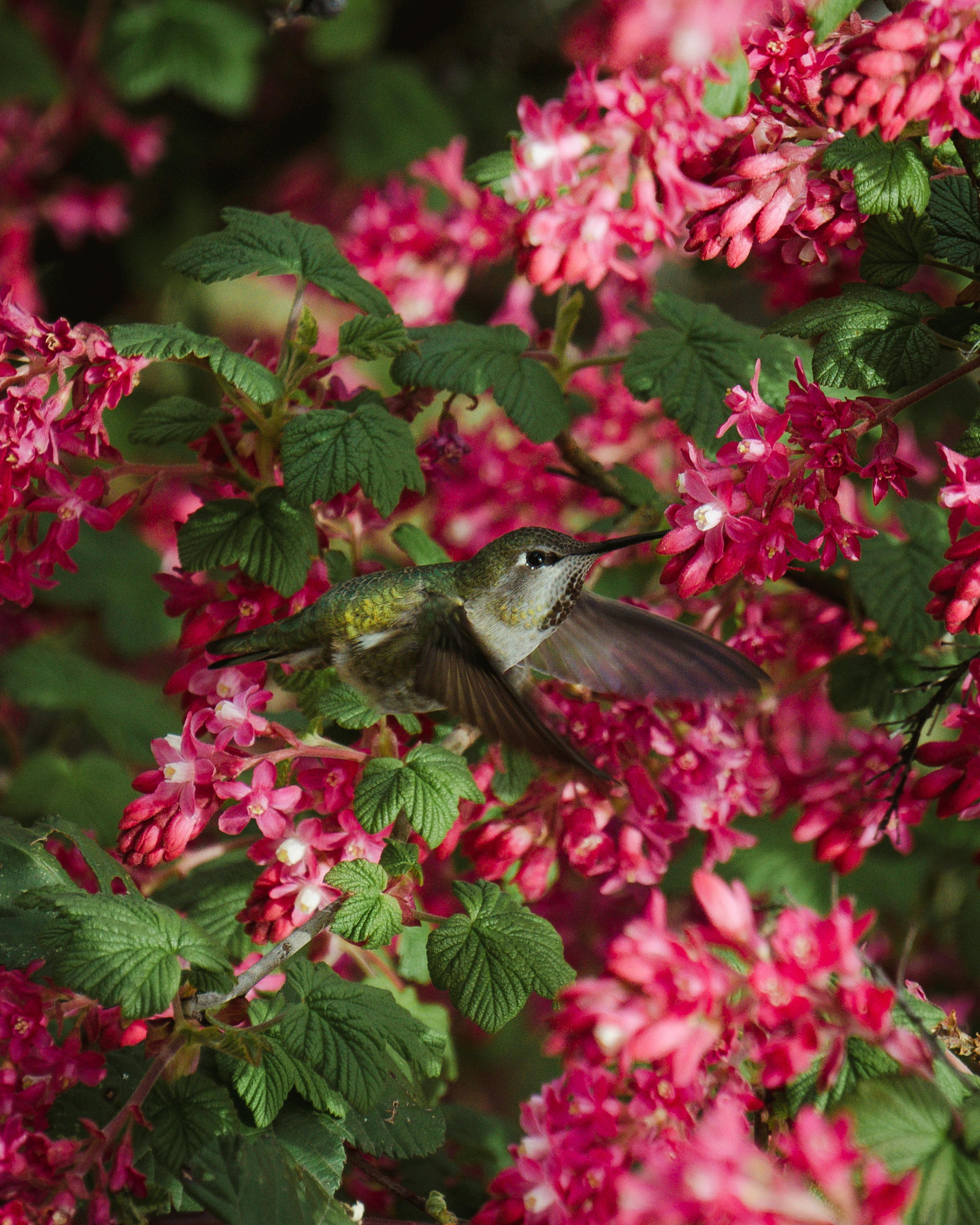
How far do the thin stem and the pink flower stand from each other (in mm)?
102

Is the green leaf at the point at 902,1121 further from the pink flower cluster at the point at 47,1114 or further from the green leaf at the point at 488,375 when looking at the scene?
the green leaf at the point at 488,375

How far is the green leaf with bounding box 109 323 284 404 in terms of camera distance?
3.81ft

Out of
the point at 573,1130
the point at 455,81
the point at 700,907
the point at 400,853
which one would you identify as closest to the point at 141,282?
the point at 455,81

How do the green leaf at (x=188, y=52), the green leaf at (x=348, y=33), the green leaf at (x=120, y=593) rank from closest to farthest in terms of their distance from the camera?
the green leaf at (x=120, y=593), the green leaf at (x=188, y=52), the green leaf at (x=348, y=33)

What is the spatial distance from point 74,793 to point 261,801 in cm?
105

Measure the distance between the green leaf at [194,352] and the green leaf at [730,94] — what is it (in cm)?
55

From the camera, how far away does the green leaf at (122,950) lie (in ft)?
3.24

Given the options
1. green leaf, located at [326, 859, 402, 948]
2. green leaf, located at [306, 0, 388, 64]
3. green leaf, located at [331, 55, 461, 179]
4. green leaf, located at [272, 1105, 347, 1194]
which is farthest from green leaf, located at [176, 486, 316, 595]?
green leaf, located at [306, 0, 388, 64]

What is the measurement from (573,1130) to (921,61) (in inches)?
40.5

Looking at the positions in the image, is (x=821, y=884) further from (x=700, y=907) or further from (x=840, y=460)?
(x=840, y=460)

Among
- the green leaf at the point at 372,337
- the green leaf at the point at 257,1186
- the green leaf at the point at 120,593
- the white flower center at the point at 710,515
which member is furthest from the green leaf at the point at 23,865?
the green leaf at the point at 120,593

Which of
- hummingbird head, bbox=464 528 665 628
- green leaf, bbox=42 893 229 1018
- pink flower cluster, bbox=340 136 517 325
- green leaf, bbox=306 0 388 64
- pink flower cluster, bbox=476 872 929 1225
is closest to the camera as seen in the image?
pink flower cluster, bbox=476 872 929 1225

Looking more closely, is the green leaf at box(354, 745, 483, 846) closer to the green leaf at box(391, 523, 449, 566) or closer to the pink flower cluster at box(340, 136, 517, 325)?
the green leaf at box(391, 523, 449, 566)

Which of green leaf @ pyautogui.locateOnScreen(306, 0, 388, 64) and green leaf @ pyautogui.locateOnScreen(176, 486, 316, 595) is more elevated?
green leaf @ pyautogui.locateOnScreen(306, 0, 388, 64)
